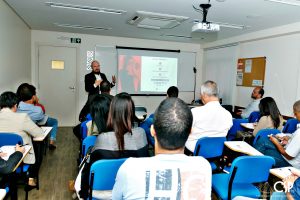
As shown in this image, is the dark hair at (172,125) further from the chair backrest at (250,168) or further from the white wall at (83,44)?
the white wall at (83,44)

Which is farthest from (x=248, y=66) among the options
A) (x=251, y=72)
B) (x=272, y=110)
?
(x=272, y=110)

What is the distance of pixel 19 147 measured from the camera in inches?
89.0

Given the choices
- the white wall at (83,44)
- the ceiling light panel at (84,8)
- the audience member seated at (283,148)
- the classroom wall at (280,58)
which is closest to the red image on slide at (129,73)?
the white wall at (83,44)

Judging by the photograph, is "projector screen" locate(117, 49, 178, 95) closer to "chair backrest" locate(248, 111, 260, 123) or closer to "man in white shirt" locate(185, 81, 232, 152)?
"chair backrest" locate(248, 111, 260, 123)

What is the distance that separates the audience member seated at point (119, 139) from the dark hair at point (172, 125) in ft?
2.71

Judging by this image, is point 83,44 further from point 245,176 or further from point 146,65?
point 245,176

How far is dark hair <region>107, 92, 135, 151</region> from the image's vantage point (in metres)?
1.83

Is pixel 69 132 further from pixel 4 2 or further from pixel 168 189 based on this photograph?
pixel 168 189

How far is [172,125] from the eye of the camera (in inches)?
40.7

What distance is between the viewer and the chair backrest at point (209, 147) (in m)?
2.64

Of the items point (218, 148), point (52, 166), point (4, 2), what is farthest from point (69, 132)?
point (218, 148)

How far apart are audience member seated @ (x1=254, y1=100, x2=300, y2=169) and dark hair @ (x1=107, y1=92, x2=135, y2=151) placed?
159cm

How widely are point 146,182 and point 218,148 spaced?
78.8 inches

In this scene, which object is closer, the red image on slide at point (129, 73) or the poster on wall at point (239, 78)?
the poster on wall at point (239, 78)
